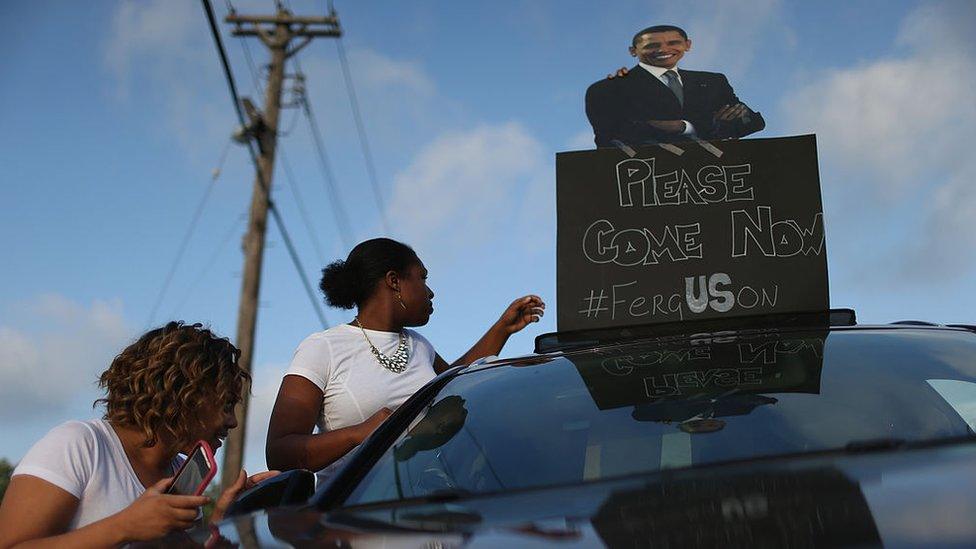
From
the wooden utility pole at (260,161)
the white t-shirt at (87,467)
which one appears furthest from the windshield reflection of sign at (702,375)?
the wooden utility pole at (260,161)

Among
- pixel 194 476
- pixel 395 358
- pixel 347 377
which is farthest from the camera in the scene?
pixel 395 358

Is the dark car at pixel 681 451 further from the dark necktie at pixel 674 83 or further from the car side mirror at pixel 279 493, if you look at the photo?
the dark necktie at pixel 674 83

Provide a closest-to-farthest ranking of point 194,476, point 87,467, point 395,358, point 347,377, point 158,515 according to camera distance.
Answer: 1. point 158,515
2. point 87,467
3. point 194,476
4. point 347,377
5. point 395,358

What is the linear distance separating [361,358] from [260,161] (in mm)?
10039

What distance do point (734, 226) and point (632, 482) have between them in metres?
2.27

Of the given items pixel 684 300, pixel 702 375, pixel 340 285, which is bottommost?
pixel 702 375

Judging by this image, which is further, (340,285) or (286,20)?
(286,20)

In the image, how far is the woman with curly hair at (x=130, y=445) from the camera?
252cm

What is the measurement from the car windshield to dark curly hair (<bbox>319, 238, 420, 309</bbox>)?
1.43 metres

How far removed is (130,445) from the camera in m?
2.93

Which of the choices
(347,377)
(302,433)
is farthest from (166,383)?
(347,377)

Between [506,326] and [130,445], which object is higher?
[506,326]

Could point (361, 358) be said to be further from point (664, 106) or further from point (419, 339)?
point (664, 106)

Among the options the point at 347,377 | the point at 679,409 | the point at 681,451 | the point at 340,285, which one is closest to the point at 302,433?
the point at 347,377
